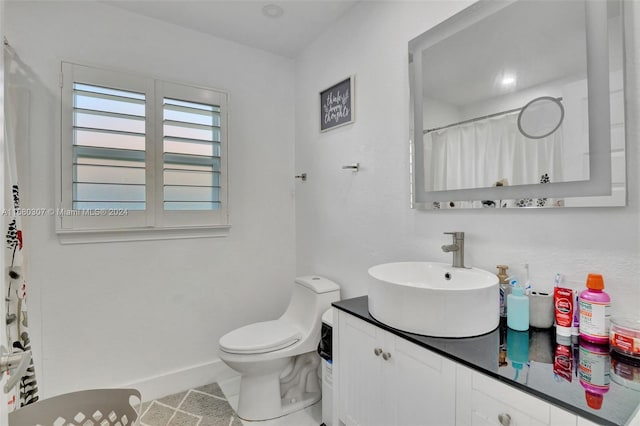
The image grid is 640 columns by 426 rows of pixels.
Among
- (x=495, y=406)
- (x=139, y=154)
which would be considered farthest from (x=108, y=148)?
(x=495, y=406)

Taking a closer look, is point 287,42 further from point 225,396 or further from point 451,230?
point 225,396

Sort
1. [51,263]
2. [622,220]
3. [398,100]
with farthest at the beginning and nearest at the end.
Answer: [51,263] → [398,100] → [622,220]

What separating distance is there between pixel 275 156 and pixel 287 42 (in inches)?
32.6

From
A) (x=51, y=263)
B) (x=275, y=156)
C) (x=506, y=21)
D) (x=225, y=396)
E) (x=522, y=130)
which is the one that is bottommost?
(x=225, y=396)

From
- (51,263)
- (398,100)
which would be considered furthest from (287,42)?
(51,263)

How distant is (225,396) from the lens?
80.6 inches

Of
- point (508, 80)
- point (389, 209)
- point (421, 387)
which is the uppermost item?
point (508, 80)

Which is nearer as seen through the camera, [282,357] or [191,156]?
[282,357]

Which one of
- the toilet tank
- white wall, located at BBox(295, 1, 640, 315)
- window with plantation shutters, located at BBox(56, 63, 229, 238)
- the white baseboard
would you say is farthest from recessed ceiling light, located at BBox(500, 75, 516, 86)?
the white baseboard

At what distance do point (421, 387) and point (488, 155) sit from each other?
90cm

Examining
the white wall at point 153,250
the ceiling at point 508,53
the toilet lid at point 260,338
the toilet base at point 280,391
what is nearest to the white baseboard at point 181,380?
the white wall at point 153,250

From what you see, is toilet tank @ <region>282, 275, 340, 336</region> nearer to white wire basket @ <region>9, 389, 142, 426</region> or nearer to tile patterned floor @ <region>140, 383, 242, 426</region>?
tile patterned floor @ <region>140, 383, 242, 426</region>

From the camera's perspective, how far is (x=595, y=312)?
0.93 m

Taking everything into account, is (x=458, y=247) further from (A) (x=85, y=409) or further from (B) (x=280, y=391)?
→ (A) (x=85, y=409)
